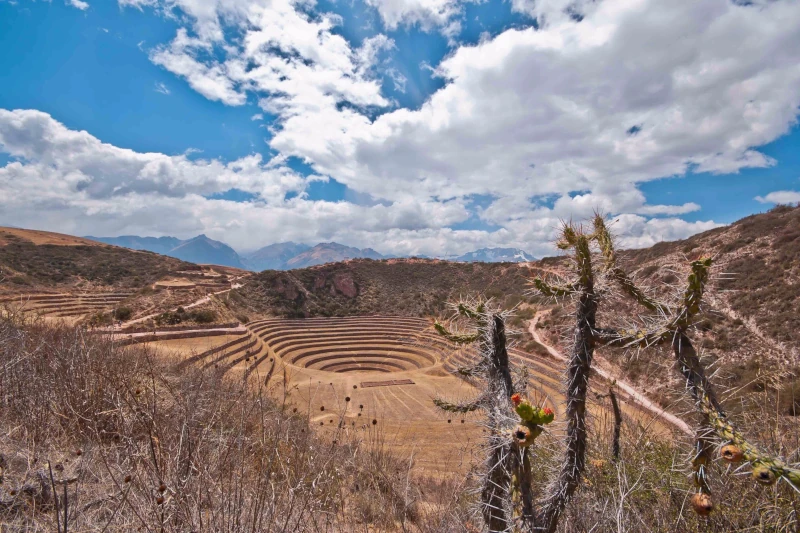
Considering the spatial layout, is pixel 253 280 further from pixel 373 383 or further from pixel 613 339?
pixel 613 339

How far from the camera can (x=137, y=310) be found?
92.5 feet

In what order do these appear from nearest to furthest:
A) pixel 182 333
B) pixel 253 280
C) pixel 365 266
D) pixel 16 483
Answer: pixel 16 483 → pixel 182 333 → pixel 253 280 → pixel 365 266

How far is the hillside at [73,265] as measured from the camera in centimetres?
4136

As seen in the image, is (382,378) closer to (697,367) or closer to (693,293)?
(697,367)

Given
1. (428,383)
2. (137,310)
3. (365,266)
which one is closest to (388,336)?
(428,383)

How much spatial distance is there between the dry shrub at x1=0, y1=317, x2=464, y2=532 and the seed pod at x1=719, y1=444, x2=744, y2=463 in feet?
6.37

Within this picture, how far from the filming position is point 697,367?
7.29 ft

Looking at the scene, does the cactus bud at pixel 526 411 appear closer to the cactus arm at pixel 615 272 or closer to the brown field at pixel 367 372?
the cactus arm at pixel 615 272

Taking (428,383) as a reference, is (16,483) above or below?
above

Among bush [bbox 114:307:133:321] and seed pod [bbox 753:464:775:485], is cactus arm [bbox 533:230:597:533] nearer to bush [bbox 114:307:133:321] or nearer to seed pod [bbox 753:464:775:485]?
seed pod [bbox 753:464:775:485]

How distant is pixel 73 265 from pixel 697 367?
6612cm

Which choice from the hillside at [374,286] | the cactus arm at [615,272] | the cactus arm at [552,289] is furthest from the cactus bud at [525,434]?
the hillside at [374,286]

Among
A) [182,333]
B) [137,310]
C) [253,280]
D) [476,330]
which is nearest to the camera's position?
[476,330]

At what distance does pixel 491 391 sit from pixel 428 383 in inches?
898
